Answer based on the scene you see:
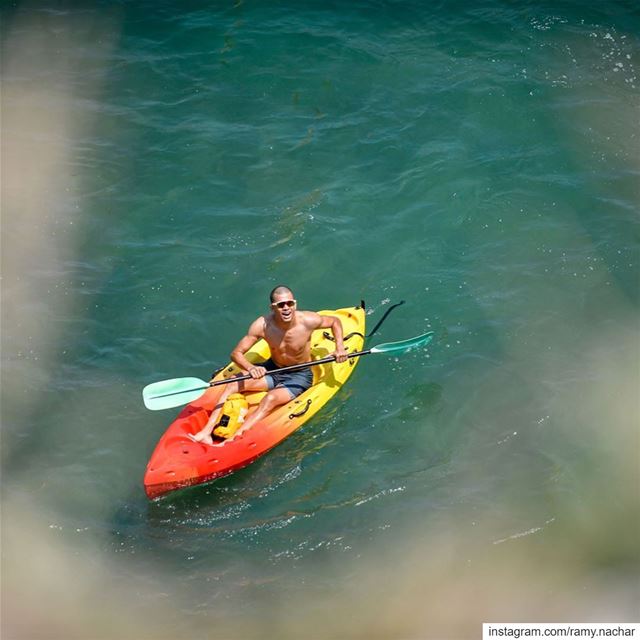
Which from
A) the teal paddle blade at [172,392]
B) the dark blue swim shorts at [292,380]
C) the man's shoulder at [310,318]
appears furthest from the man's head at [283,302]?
the teal paddle blade at [172,392]

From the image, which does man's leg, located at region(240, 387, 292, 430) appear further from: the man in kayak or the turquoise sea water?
the turquoise sea water

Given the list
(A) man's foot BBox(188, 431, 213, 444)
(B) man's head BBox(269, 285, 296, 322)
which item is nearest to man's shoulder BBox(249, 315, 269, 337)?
(B) man's head BBox(269, 285, 296, 322)

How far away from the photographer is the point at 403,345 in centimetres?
946

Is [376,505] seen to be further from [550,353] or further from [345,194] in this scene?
[345,194]

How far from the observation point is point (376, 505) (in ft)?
28.1

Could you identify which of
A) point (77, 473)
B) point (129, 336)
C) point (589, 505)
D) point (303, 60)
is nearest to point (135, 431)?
point (77, 473)

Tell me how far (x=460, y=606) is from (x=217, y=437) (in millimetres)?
2587

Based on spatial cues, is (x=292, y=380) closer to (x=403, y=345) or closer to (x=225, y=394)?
(x=225, y=394)

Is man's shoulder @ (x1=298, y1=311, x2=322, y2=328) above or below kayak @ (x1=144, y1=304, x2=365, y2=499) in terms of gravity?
above

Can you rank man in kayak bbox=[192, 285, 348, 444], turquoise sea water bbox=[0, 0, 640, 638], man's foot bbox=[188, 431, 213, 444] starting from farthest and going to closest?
1. man in kayak bbox=[192, 285, 348, 444]
2. man's foot bbox=[188, 431, 213, 444]
3. turquoise sea water bbox=[0, 0, 640, 638]

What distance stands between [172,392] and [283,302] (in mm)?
1302

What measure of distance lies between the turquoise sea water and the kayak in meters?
0.24

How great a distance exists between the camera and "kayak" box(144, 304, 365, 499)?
834cm

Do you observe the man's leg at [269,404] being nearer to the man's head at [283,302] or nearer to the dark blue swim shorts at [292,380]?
the dark blue swim shorts at [292,380]
